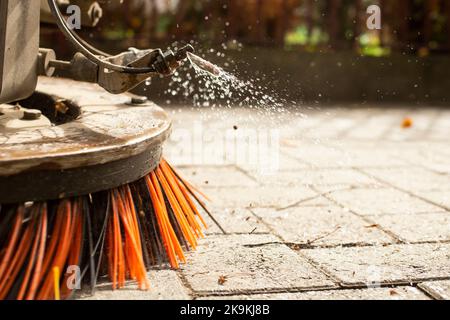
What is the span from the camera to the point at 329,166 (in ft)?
11.6

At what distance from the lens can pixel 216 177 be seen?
127 inches

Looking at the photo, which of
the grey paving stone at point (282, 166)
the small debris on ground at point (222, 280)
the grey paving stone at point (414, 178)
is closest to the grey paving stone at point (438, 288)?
the small debris on ground at point (222, 280)

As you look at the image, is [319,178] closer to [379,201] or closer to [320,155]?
[379,201]

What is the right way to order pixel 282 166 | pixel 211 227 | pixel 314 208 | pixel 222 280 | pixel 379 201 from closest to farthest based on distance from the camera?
pixel 222 280
pixel 211 227
pixel 314 208
pixel 379 201
pixel 282 166

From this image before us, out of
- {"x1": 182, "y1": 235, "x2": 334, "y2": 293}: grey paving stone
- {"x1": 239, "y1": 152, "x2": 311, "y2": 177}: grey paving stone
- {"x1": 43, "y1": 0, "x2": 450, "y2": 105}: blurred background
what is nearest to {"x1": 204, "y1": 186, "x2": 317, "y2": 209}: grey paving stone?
{"x1": 239, "y1": 152, "x2": 311, "y2": 177}: grey paving stone

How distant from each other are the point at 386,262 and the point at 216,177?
1243 millimetres

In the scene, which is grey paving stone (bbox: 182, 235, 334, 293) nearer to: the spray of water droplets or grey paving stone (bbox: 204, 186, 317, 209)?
grey paving stone (bbox: 204, 186, 317, 209)

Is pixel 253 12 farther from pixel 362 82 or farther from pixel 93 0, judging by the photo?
pixel 93 0

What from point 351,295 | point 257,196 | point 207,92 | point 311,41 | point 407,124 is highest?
point 311,41

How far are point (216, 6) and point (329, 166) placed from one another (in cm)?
295

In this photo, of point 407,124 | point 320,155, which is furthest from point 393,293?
point 407,124

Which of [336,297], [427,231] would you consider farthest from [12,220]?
[427,231]

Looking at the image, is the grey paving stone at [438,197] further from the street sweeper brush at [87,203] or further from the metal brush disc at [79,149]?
the metal brush disc at [79,149]

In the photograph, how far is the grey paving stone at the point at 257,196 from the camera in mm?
2768
